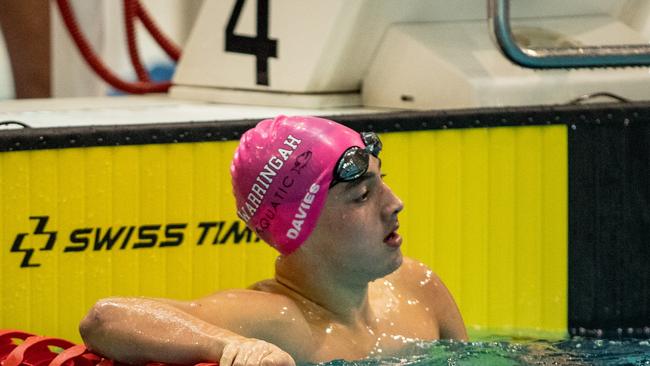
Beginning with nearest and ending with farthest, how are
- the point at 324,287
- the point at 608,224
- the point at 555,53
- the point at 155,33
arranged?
the point at 324,287 < the point at 555,53 < the point at 608,224 < the point at 155,33

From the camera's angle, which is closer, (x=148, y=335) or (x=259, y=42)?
(x=148, y=335)

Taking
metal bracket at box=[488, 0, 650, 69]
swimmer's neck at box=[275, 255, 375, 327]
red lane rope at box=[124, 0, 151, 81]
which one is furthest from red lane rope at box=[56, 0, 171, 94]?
swimmer's neck at box=[275, 255, 375, 327]

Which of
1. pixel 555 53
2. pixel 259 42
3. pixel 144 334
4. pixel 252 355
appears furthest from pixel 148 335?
pixel 259 42

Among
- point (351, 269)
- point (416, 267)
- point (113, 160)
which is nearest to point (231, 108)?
point (113, 160)

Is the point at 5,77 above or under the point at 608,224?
above

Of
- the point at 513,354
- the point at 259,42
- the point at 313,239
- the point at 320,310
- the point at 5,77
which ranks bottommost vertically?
the point at 513,354

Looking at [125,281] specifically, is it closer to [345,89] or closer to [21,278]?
[21,278]

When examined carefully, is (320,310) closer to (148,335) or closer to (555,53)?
(148,335)

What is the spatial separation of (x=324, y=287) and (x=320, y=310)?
5cm

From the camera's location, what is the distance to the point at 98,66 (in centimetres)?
473

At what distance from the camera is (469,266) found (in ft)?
11.4

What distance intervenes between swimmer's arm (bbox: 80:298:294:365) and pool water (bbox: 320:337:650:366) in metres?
0.37

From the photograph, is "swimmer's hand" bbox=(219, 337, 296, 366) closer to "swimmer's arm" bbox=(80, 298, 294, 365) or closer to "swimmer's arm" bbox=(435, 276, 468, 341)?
"swimmer's arm" bbox=(80, 298, 294, 365)

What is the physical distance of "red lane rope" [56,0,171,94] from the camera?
14.5 ft
